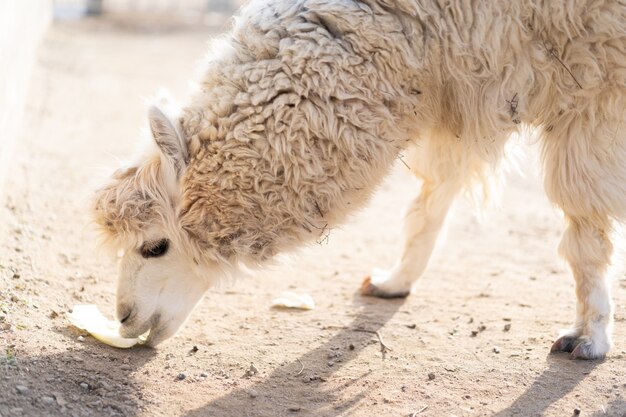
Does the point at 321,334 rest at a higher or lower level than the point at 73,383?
lower

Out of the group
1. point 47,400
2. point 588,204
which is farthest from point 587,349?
point 47,400

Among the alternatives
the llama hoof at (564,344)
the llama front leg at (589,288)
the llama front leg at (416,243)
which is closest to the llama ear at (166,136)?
the llama front leg at (416,243)

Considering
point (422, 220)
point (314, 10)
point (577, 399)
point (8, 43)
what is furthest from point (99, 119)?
point (577, 399)

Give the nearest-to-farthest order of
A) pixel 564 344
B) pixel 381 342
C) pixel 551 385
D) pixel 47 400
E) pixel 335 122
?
pixel 47 400, pixel 335 122, pixel 551 385, pixel 564 344, pixel 381 342

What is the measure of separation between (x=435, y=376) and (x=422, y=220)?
1299 mm

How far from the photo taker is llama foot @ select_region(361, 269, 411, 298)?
5372mm

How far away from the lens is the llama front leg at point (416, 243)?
5.26 meters

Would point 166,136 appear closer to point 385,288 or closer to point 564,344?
point 385,288

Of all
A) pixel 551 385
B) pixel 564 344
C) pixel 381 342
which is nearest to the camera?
pixel 551 385

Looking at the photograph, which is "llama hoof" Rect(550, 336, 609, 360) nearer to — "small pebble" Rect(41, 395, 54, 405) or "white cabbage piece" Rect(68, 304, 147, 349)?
"white cabbage piece" Rect(68, 304, 147, 349)

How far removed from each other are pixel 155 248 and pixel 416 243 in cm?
172

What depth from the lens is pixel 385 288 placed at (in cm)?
538

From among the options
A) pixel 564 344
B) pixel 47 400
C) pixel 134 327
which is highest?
pixel 564 344

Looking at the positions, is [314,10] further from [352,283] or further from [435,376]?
[352,283]
